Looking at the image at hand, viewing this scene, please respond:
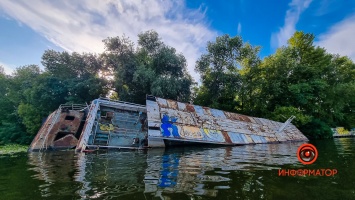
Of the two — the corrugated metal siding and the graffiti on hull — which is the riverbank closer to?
the corrugated metal siding

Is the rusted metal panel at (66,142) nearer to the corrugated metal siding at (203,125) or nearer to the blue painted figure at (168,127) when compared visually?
the corrugated metal siding at (203,125)

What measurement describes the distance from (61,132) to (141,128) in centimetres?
Answer: 688

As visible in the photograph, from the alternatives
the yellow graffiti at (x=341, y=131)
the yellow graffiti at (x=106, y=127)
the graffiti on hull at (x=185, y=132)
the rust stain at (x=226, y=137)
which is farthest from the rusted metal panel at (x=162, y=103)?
the yellow graffiti at (x=341, y=131)

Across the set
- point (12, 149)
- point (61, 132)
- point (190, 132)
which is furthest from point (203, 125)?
point (12, 149)

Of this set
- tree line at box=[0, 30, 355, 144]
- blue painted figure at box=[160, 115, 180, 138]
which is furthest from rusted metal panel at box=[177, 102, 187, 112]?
tree line at box=[0, 30, 355, 144]

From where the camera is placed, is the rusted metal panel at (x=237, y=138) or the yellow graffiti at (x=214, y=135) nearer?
the yellow graffiti at (x=214, y=135)

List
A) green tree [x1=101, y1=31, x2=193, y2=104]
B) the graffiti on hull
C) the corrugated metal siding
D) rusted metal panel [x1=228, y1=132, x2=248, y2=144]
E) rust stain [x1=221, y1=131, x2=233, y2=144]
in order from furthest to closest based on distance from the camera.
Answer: green tree [x1=101, y1=31, x2=193, y2=104]
rusted metal panel [x1=228, y1=132, x2=248, y2=144]
rust stain [x1=221, y1=131, x2=233, y2=144]
the corrugated metal siding
the graffiti on hull

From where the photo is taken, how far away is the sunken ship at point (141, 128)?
1352 centimetres

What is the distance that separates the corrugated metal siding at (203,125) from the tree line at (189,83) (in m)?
7.38

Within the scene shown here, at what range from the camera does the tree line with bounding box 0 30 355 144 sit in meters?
26.1

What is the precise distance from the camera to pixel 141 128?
15.1 m

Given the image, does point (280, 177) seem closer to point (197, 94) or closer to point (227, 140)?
point (227, 140)

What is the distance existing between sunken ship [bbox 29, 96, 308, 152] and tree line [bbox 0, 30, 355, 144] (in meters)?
8.74

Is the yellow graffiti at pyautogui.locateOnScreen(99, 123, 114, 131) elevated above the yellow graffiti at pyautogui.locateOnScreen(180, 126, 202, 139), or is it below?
above
